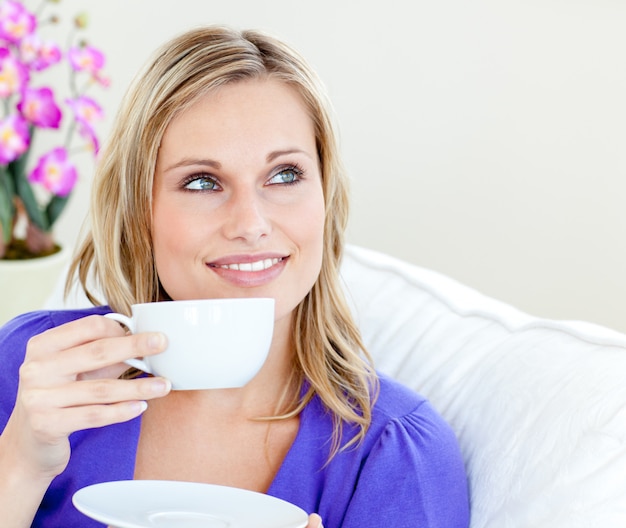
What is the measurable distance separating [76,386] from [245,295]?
30 cm

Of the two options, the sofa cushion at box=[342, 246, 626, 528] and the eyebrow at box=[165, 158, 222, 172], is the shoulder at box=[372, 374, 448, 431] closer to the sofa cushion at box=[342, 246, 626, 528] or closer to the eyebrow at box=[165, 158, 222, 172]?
the sofa cushion at box=[342, 246, 626, 528]

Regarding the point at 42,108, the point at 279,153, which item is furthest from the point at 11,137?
the point at 279,153

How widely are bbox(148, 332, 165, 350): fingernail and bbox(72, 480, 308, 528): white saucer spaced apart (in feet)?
0.56

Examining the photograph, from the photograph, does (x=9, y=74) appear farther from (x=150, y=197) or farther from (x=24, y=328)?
(x=150, y=197)

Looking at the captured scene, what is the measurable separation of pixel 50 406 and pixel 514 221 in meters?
1.68

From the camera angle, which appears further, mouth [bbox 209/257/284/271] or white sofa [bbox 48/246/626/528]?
mouth [bbox 209/257/284/271]

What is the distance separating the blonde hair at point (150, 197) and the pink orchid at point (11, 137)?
1.14 meters

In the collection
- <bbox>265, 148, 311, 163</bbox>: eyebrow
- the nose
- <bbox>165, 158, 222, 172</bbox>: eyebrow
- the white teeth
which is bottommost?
the white teeth

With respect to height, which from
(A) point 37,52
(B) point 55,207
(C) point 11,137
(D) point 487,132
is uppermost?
(A) point 37,52

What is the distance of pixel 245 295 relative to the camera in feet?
4.18

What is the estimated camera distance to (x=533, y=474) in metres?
1.15

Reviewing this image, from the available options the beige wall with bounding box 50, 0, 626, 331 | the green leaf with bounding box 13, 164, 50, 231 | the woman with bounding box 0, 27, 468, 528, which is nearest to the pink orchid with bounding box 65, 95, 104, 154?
the green leaf with bounding box 13, 164, 50, 231

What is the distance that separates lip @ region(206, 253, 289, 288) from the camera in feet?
4.16

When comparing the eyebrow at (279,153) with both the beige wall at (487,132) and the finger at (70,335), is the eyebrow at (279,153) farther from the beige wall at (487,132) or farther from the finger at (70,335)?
the beige wall at (487,132)
